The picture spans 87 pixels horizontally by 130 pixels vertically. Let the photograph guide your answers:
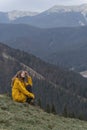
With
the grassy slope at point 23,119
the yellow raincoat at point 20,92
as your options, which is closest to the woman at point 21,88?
the yellow raincoat at point 20,92

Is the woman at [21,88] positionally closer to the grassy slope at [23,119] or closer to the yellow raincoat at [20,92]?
the yellow raincoat at [20,92]

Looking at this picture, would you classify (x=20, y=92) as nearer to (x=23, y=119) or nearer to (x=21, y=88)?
(x=21, y=88)

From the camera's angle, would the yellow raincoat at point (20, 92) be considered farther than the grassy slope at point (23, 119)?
Yes

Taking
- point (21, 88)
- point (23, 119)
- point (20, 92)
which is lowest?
point (23, 119)

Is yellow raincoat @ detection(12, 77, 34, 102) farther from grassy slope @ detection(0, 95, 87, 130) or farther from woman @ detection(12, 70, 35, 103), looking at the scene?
grassy slope @ detection(0, 95, 87, 130)

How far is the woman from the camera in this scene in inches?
1363

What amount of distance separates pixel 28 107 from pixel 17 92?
7.69ft

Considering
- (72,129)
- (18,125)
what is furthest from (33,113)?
(18,125)

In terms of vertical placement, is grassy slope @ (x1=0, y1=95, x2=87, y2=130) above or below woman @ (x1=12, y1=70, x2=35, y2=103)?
below

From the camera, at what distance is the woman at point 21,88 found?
114 ft

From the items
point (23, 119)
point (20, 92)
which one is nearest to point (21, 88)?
point (20, 92)

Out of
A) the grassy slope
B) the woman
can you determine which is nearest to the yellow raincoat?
the woman

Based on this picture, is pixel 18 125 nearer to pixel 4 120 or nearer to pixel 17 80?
pixel 4 120

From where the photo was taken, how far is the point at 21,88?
34.7 m
